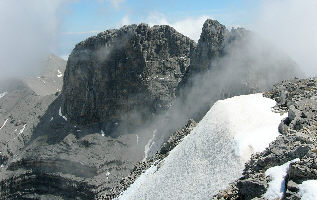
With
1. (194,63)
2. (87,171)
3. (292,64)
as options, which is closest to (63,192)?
(87,171)

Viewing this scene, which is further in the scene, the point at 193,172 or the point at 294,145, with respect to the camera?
the point at 193,172

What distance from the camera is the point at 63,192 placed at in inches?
6870

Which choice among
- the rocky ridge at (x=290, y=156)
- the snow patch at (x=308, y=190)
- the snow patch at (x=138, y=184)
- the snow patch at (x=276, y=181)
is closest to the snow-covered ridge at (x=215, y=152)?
the snow patch at (x=138, y=184)

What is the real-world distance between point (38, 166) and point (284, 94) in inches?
5957

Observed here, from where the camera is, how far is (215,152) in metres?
42.2

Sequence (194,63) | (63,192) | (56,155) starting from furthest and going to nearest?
(194,63), (56,155), (63,192)

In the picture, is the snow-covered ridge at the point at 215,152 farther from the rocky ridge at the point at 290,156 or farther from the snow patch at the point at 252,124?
the rocky ridge at the point at 290,156

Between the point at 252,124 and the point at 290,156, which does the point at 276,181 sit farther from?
the point at 252,124

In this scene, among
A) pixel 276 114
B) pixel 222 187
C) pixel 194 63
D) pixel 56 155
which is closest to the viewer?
pixel 222 187

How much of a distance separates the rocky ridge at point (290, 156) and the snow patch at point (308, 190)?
32 centimetres

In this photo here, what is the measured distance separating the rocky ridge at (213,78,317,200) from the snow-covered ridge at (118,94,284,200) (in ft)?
6.20

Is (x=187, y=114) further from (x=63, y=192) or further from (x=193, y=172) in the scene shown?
(x=193, y=172)

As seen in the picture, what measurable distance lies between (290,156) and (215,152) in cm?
1061

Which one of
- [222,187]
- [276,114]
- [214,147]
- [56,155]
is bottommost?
[56,155]
